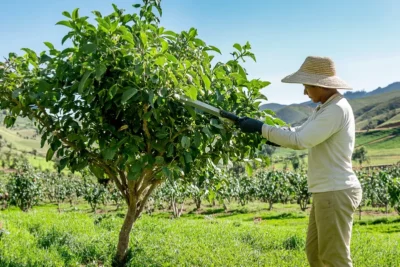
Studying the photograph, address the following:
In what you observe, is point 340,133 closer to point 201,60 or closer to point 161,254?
point 201,60

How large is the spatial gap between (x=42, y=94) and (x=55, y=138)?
0.57 metres

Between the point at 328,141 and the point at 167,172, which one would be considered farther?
the point at 328,141

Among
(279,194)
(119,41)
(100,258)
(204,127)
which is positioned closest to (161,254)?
(100,258)

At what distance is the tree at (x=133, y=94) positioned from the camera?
3613 millimetres

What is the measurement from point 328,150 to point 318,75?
2.52 ft

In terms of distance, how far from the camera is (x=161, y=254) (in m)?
7.04

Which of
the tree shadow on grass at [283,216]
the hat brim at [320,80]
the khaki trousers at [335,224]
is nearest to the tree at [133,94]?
the hat brim at [320,80]

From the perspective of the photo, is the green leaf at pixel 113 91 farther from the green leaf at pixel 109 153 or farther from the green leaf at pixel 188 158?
the green leaf at pixel 188 158

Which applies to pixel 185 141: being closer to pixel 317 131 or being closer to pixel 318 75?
pixel 317 131

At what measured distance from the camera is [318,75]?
Answer: 13.0 ft

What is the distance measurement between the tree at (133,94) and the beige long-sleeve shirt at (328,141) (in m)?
0.74

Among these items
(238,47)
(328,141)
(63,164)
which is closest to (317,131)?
(328,141)

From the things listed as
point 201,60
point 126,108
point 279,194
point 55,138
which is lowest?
point 279,194

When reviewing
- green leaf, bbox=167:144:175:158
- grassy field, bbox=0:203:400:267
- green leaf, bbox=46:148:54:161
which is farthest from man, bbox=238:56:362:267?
grassy field, bbox=0:203:400:267
